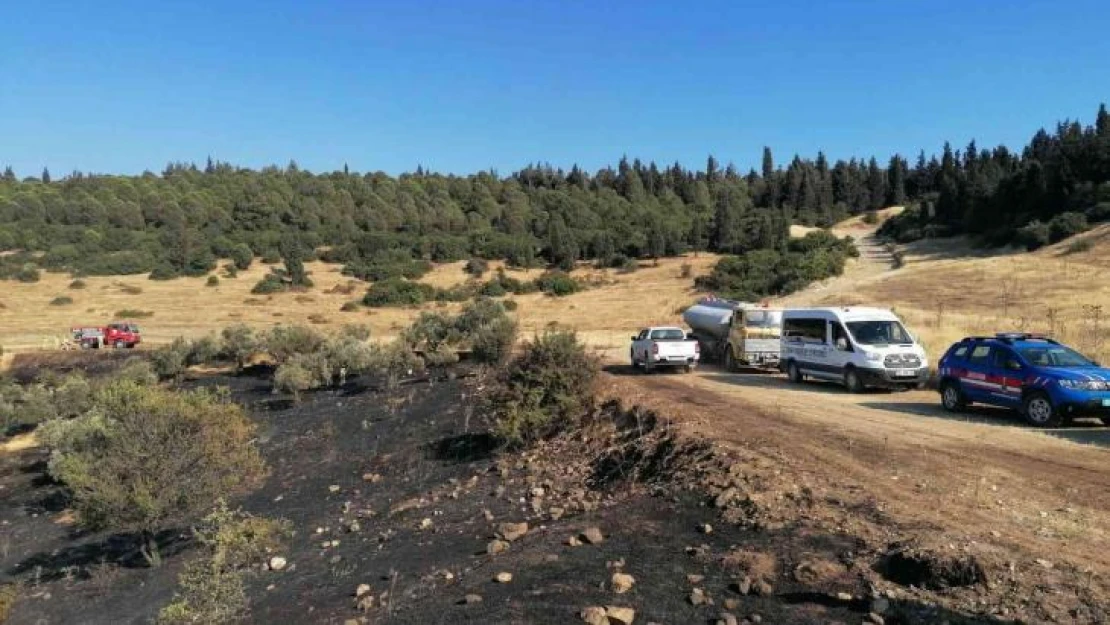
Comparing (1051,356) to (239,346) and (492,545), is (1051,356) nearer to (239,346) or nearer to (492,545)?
(492,545)

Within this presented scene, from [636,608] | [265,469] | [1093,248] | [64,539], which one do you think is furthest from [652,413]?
[1093,248]

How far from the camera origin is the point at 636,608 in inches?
288

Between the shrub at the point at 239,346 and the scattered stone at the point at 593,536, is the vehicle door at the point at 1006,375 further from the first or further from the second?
the shrub at the point at 239,346

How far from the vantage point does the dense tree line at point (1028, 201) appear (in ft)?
217

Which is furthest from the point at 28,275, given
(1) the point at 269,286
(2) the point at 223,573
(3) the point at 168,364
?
(2) the point at 223,573

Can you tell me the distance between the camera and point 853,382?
67.2ft

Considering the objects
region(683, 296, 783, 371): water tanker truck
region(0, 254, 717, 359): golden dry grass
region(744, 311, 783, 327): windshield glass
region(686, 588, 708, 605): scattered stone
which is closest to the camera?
region(686, 588, 708, 605): scattered stone

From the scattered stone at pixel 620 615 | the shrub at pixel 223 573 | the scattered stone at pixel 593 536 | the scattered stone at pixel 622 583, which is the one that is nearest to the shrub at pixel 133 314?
the shrub at pixel 223 573

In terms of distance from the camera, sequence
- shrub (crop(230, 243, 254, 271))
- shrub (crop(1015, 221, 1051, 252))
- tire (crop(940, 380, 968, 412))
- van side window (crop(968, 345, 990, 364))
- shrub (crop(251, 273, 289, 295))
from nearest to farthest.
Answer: van side window (crop(968, 345, 990, 364)), tire (crop(940, 380, 968, 412)), shrub (crop(1015, 221, 1051, 252)), shrub (crop(251, 273, 289, 295)), shrub (crop(230, 243, 254, 271))

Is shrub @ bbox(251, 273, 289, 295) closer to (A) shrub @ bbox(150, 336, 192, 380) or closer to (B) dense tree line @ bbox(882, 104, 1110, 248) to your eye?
(A) shrub @ bbox(150, 336, 192, 380)

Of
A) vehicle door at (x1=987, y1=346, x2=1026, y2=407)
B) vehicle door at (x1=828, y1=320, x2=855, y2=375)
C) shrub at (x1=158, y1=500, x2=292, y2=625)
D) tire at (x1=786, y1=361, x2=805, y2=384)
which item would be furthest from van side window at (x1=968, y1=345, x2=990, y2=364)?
shrub at (x1=158, y1=500, x2=292, y2=625)

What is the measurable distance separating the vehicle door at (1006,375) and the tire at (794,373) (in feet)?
23.4

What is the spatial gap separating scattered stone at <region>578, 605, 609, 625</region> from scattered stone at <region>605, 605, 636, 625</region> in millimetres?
45

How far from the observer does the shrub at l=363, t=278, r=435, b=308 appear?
2701 inches
